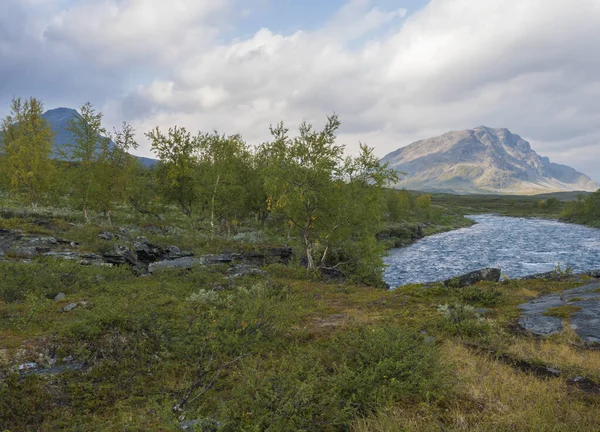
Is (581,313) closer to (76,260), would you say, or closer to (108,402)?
(108,402)

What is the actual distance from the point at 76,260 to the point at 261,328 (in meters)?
13.4

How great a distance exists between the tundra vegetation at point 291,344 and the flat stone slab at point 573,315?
0.68 m

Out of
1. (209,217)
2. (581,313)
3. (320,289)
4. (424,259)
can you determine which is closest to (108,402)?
(320,289)

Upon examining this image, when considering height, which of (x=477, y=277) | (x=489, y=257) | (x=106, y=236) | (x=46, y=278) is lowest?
(x=489, y=257)

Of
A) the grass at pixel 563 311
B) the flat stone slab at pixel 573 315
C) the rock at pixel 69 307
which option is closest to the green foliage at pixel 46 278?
the rock at pixel 69 307

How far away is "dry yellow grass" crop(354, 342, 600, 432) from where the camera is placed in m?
4.94

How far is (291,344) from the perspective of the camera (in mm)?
8773

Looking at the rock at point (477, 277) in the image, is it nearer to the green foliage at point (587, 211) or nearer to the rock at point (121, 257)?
the rock at point (121, 257)

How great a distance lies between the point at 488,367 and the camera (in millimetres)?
7480

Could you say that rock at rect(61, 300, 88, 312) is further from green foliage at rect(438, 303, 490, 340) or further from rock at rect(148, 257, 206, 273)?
green foliage at rect(438, 303, 490, 340)

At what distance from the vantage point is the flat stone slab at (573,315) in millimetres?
10656

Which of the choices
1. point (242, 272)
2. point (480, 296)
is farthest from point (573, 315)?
point (242, 272)

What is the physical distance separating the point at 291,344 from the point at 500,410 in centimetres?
486

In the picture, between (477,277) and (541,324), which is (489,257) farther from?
(541,324)
